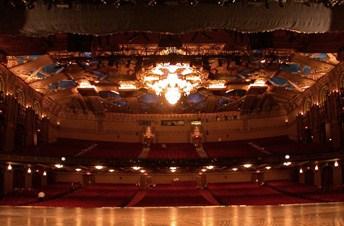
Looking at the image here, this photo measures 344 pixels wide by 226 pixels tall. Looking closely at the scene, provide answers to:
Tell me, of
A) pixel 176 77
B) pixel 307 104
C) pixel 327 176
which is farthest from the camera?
pixel 307 104

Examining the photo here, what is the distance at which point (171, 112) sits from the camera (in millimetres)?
31875

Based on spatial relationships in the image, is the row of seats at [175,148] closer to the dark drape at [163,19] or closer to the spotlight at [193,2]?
the dark drape at [163,19]

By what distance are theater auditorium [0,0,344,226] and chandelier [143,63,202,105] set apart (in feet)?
0.25

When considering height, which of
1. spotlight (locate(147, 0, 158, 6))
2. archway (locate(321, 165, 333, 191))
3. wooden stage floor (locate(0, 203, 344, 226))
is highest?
spotlight (locate(147, 0, 158, 6))

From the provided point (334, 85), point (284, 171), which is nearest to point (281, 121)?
point (284, 171)

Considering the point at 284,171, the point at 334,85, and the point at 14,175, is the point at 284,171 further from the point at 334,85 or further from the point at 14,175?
the point at 14,175

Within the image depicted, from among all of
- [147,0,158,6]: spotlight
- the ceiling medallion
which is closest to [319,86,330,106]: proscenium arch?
the ceiling medallion

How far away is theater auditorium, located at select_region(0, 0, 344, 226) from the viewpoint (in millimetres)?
7172

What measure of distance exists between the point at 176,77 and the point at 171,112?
13.6 m

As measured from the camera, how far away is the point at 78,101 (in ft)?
93.4

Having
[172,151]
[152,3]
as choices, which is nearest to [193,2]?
[152,3]

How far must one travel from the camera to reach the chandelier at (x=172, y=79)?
59.0 feet

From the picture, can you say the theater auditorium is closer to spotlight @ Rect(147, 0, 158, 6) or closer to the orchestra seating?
spotlight @ Rect(147, 0, 158, 6)

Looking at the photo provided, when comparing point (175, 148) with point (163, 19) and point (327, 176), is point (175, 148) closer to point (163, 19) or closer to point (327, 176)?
point (327, 176)
